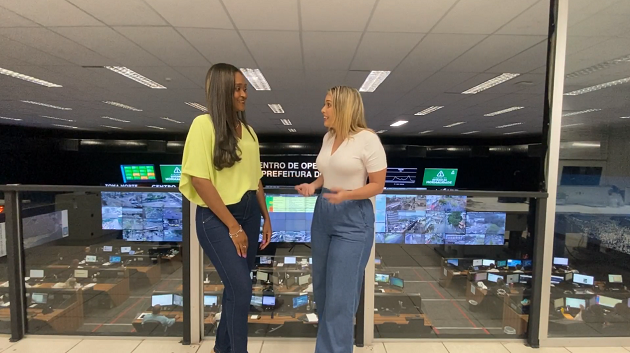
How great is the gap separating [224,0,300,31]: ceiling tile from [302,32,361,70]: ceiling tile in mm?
334

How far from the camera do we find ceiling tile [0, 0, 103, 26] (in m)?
2.82

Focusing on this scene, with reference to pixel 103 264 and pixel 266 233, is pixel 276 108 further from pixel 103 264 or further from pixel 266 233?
pixel 266 233

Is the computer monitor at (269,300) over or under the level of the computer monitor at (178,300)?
under

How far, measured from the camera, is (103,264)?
6.40 metres

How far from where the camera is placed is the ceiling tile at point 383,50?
3.48 metres

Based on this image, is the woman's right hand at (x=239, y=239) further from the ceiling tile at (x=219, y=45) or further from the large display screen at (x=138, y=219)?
the large display screen at (x=138, y=219)

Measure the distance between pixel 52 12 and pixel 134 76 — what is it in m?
2.15

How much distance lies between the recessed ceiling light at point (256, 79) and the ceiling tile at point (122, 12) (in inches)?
66.6

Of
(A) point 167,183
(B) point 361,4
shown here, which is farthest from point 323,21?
(A) point 167,183

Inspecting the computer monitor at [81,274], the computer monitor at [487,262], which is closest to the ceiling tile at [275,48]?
the computer monitor at [81,274]

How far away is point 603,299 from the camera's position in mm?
3549

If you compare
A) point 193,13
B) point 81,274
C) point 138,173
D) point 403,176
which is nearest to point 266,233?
point 193,13

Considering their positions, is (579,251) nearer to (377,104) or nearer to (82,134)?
(377,104)

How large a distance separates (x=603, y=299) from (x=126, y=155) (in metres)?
15.5
